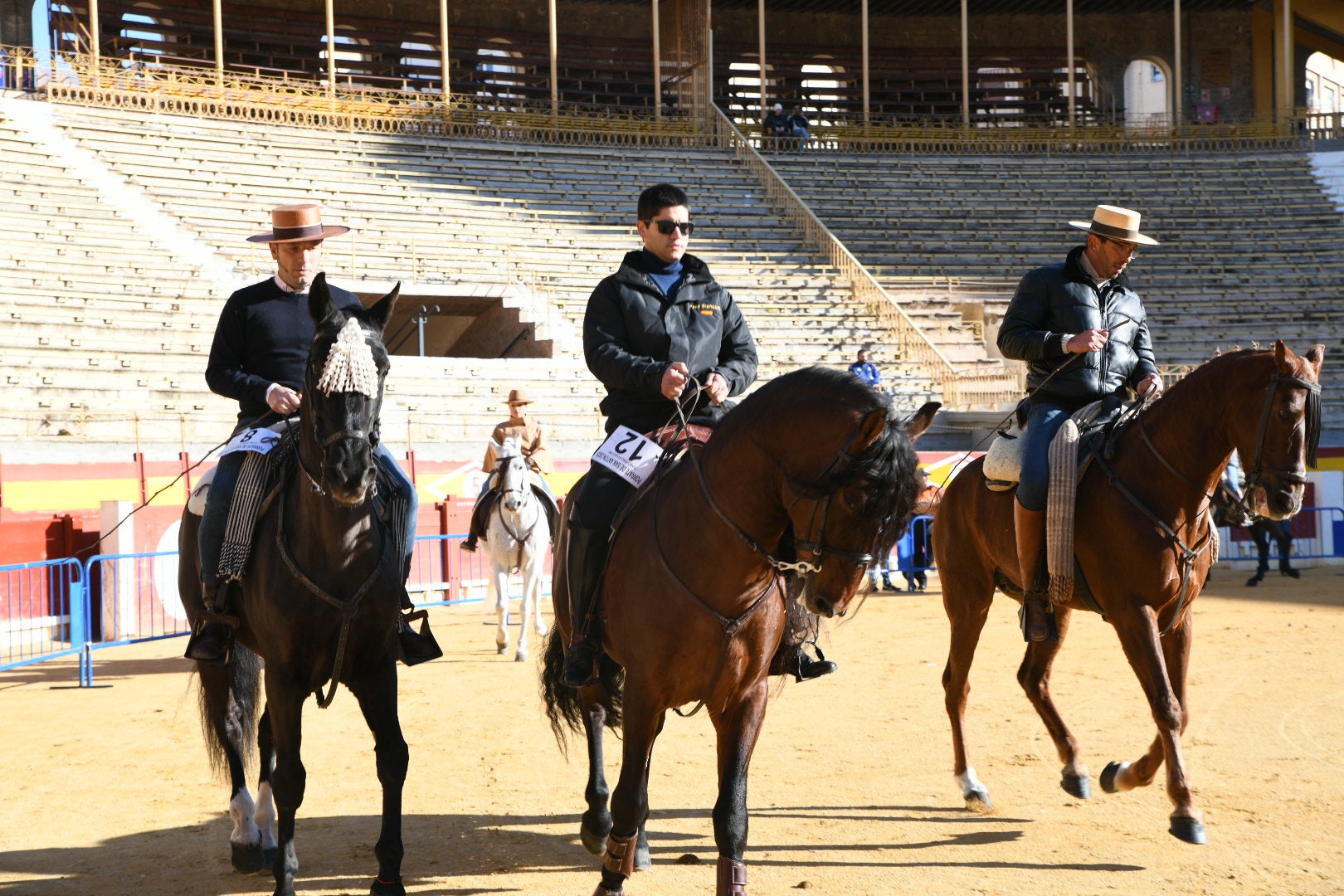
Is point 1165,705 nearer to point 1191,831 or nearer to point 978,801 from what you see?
point 1191,831

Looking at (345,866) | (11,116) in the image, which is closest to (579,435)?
(11,116)

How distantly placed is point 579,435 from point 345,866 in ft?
46.1

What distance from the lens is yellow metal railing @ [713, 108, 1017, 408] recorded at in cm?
2177

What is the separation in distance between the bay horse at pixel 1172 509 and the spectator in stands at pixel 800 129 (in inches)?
1026

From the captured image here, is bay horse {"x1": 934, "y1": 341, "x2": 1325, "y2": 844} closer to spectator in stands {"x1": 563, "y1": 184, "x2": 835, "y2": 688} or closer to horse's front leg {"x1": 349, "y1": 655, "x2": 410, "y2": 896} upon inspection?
spectator in stands {"x1": 563, "y1": 184, "x2": 835, "y2": 688}

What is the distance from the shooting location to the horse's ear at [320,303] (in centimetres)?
421

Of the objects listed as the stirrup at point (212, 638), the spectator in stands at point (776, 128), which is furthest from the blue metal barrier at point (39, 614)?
the spectator in stands at point (776, 128)

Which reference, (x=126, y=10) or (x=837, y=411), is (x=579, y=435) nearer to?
Result: (x=837, y=411)

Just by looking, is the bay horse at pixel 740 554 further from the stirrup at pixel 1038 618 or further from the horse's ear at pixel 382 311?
the stirrup at pixel 1038 618

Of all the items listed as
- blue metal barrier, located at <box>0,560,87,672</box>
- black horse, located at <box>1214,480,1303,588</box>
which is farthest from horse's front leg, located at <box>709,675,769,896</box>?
black horse, located at <box>1214,480,1303,588</box>

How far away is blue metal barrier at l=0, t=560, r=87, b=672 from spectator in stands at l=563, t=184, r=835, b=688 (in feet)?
25.7

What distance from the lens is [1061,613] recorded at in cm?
616

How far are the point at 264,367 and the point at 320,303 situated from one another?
2.88ft

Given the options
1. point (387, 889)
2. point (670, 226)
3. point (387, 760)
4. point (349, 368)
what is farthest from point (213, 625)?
point (670, 226)
